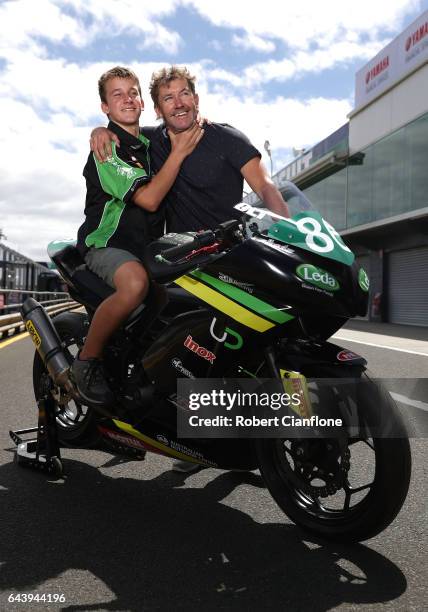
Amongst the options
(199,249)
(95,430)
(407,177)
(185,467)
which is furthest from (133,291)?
(407,177)

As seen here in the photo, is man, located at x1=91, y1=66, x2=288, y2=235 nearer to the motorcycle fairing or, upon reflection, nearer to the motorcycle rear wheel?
the motorcycle fairing

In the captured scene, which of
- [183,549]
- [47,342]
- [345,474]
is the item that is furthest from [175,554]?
[47,342]

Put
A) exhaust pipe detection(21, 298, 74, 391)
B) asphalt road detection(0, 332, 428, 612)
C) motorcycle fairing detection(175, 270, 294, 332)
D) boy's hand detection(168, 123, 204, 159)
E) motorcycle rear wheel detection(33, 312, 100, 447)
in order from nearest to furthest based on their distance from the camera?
1. asphalt road detection(0, 332, 428, 612)
2. motorcycle fairing detection(175, 270, 294, 332)
3. boy's hand detection(168, 123, 204, 159)
4. exhaust pipe detection(21, 298, 74, 391)
5. motorcycle rear wheel detection(33, 312, 100, 447)

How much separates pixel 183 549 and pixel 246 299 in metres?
1.01

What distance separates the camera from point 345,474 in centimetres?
251

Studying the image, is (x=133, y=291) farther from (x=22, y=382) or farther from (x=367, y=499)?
(x=22, y=382)

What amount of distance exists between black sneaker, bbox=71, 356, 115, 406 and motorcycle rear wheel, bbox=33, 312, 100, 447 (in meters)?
0.36

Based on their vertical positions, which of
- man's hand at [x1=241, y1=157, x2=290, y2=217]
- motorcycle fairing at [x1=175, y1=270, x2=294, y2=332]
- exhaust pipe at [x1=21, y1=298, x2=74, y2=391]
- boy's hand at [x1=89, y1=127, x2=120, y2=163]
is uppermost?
boy's hand at [x1=89, y1=127, x2=120, y2=163]

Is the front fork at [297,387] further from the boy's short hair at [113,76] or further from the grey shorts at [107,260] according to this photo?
the boy's short hair at [113,76]

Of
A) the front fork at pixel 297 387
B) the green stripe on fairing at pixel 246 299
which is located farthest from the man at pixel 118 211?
the front fork at pixel 297 387

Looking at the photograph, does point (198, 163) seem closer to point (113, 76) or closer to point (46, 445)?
point (113, 76)

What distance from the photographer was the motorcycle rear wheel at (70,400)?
352 centimetres

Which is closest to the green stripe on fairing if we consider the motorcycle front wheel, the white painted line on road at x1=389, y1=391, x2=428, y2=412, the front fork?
the front fork

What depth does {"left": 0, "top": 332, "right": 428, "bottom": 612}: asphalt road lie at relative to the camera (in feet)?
7.15
